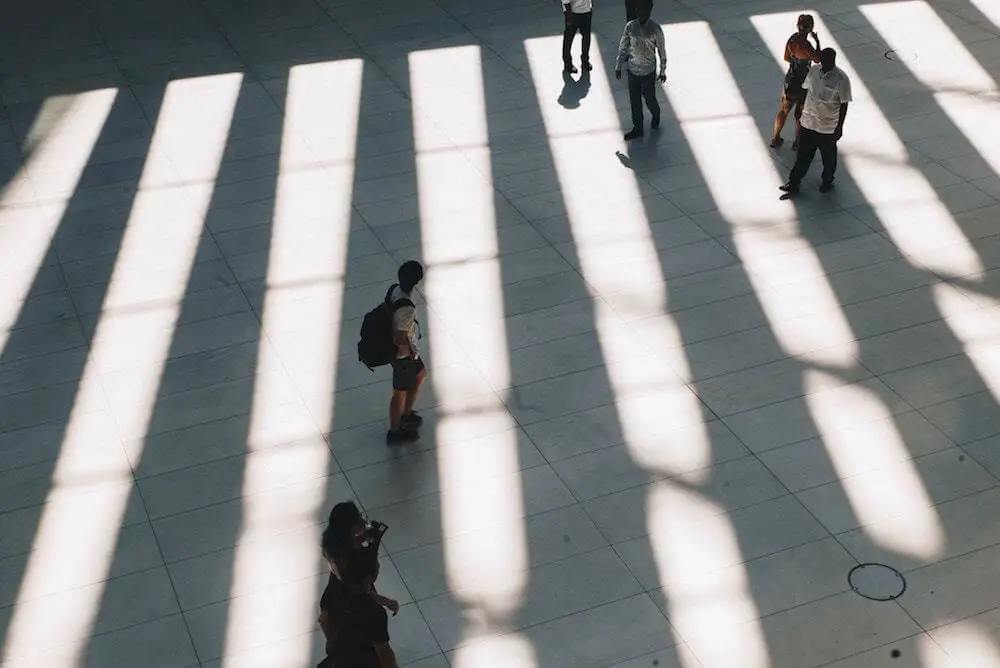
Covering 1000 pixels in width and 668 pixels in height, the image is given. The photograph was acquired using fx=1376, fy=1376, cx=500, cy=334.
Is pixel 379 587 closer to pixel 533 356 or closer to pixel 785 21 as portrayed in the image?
pixel 533 356

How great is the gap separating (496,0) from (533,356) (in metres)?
10.7

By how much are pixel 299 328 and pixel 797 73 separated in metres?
6.55

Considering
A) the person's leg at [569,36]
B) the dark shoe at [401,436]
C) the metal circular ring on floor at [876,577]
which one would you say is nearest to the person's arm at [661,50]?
the person's leg at [569,36]

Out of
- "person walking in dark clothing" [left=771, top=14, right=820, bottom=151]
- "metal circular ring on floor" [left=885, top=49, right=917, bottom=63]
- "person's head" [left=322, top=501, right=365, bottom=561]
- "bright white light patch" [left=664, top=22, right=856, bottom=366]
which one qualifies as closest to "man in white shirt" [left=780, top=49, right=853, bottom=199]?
"person walking in dark clothing" [left=771, top=14, right=820, bottom=151]

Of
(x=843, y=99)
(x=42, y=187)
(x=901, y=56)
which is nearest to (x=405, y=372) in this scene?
(x=843, y=99)

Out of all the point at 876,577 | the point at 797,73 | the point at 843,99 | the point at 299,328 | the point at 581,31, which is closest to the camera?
the point at 876,577

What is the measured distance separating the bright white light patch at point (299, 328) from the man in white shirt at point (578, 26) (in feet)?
9.44

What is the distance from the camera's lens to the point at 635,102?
53.8 feet

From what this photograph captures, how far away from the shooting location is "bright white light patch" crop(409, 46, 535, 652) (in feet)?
32.6

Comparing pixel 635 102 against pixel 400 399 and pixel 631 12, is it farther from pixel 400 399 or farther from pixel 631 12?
pixel 400 399

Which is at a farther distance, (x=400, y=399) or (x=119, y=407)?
(x=119, y=407)

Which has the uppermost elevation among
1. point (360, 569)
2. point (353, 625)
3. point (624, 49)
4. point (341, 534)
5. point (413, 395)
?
point (341, 534)

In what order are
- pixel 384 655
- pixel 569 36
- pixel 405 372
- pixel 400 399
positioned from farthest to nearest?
pixel 569 36, pixel 400 399, pixel 405 372, pixel 384 655

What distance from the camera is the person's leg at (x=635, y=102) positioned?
1620 centimetres
